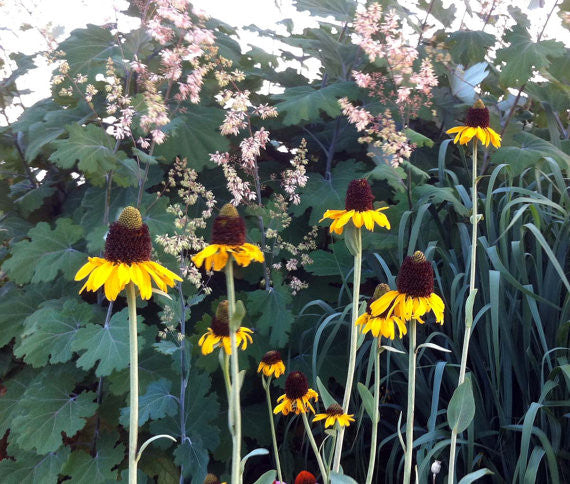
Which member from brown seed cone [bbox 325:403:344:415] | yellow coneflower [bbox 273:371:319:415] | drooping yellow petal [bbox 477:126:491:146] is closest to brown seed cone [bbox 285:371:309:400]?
yellow coneflower [bbox 273:371:319:415]

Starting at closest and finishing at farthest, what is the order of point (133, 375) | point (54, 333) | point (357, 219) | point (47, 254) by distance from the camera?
point (133, 375)
point (357, 219)
point (54, 333)
point (47, 254)

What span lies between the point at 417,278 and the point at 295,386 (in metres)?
0.44

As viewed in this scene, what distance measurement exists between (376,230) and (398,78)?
61 cm

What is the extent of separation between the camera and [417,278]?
1.03 m

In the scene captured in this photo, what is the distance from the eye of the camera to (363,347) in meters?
2.04

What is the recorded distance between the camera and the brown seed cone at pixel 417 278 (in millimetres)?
1035

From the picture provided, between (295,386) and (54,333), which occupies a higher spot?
(295,386)

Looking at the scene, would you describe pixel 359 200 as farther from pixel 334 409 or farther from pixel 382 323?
pixel 334 409

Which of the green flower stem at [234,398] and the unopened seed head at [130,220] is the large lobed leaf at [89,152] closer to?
the unopened seed head at [130,220]

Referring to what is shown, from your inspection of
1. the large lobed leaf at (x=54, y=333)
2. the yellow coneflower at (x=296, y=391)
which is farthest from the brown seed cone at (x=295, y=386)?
the large lobed leaf at (x=54, y=333)

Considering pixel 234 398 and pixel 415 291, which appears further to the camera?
pixel 415 291

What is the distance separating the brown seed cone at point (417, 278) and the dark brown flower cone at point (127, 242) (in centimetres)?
47

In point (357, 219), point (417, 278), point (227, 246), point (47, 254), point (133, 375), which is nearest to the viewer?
point (133, 375)

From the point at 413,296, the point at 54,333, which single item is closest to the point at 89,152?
the point at 54,333
